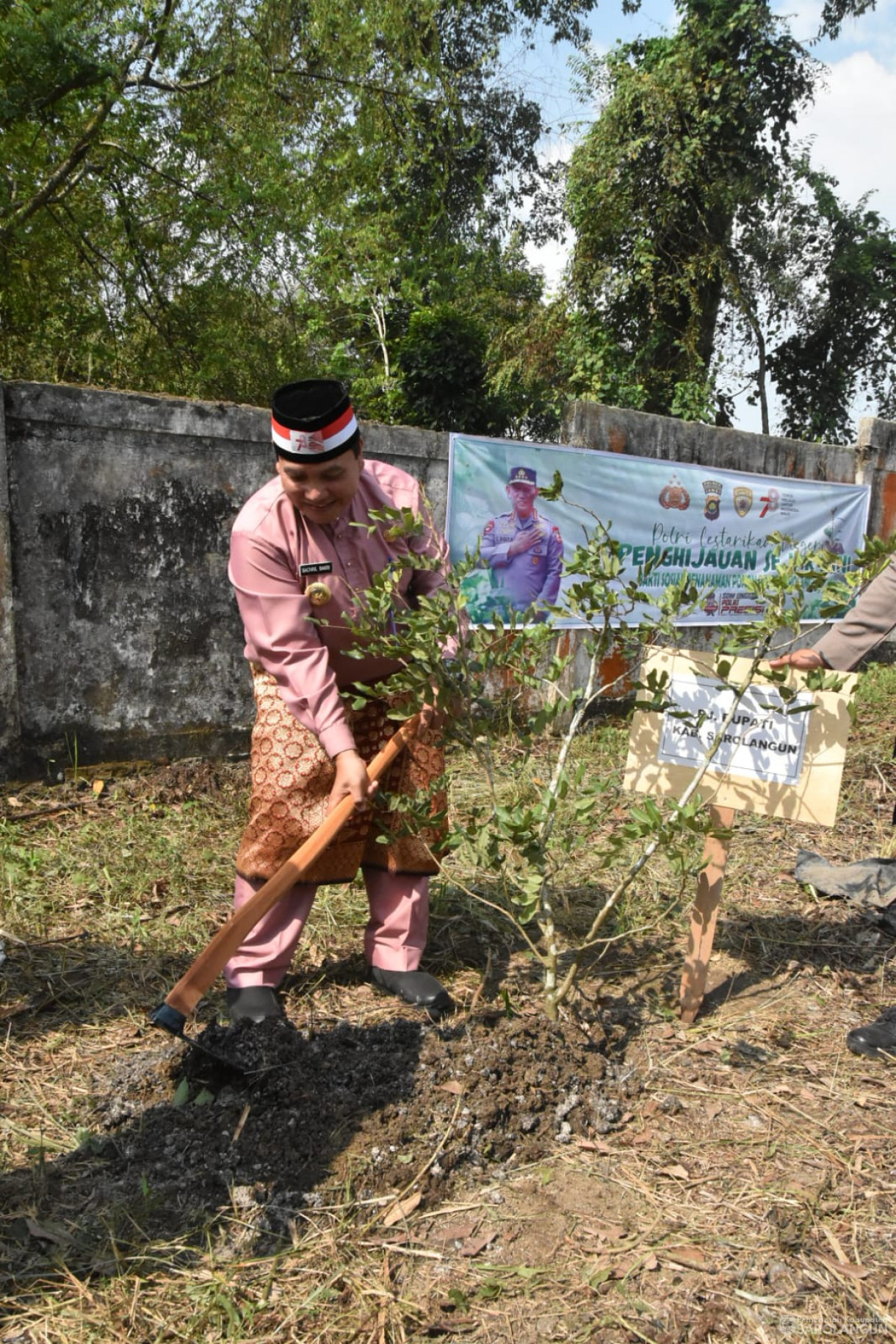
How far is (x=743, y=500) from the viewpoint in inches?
296

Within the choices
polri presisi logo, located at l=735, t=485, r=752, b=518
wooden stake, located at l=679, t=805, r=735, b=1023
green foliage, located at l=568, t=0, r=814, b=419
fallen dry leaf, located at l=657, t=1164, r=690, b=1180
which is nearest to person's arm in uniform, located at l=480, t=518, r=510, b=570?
polri presisi logo, located at l=735, t=485, r=752, b=518

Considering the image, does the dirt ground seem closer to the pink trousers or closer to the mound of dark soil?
the mound of dark soil

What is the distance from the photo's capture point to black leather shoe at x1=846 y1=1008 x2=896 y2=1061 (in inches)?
112

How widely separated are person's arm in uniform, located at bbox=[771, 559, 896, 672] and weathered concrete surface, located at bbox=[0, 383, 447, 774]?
120 inches

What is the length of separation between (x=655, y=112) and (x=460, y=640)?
635 inches

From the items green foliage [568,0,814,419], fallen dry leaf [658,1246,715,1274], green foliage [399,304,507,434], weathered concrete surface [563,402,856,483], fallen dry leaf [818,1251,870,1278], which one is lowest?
fallen dry leaf [658,1246,715,1274]

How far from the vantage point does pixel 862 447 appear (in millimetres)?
8742

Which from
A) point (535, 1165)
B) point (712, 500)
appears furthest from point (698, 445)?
point (535, 1165)

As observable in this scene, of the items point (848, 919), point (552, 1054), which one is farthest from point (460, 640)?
point (848, 919)

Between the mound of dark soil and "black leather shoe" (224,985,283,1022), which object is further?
"black leather shoe" (224,985,283,1022)

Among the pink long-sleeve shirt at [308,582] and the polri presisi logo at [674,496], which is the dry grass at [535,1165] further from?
the polri presisi logo at [674,496]

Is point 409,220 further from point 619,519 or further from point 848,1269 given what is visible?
point 848,1269

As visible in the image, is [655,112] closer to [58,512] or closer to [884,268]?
[884,268]

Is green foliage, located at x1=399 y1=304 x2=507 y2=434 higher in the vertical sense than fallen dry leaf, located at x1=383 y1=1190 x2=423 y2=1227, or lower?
higher
